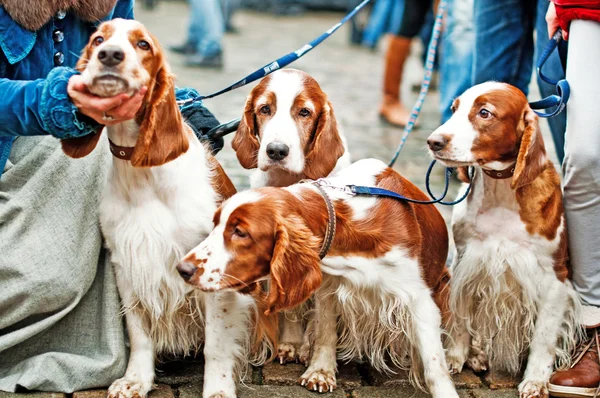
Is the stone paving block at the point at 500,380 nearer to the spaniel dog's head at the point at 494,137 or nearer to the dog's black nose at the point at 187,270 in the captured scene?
the spaniel dog's head at the point at 494,137

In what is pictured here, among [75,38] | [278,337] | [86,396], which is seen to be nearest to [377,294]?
[278,337]

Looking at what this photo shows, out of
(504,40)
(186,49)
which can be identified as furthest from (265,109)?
(186,49)

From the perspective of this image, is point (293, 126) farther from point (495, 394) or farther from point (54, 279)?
point (495, 394)

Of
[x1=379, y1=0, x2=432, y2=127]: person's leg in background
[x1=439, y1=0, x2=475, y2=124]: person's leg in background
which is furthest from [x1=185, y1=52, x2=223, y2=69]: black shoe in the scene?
[x1=439, y1=0, x2=475, y2=124]: person's leg in background

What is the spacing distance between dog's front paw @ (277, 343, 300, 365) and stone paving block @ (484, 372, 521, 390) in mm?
907

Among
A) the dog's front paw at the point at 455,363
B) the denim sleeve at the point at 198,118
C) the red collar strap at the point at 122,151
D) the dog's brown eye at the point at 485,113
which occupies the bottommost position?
the dog's front paw at the point at 455,363

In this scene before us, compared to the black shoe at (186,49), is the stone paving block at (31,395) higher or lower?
higher

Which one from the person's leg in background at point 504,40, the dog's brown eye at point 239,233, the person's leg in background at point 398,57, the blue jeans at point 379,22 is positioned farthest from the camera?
the blue jeans at point 379,22

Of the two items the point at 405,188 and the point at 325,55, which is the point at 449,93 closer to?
the point at 405,188

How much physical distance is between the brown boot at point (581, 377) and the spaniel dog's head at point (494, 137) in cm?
90

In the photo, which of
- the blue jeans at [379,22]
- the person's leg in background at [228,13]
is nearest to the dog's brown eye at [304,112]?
the blue jeans at [379,22]

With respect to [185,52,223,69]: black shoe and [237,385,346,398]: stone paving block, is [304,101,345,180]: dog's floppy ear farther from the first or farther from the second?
[185,52,223,69]: black shoe

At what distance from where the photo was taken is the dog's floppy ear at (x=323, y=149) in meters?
3.97

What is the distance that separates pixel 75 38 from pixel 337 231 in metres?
1.49
